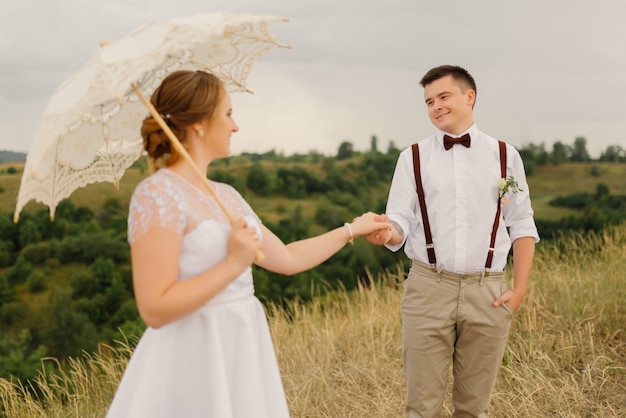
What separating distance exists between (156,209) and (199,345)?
434 millimetres

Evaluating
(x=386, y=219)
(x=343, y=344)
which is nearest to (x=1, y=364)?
(x=343, y=344)

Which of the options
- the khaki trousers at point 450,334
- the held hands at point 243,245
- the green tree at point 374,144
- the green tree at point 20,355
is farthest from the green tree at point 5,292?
the held hands at point 243,245

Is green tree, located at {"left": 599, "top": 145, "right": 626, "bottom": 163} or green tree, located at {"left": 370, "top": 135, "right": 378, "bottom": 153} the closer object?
green tree, located at {"left": 599, "top": 145, "right": 626, "bottom": 163}

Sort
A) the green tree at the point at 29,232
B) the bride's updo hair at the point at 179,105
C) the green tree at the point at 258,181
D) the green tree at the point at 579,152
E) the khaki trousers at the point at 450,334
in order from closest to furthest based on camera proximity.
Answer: the bride's updo hair at the point at 179,105, the khaki trousers at the point at 450,334, the green tree at the point at 29,232, the green tree at the point at 579,152, the green tree at the point at 258,181

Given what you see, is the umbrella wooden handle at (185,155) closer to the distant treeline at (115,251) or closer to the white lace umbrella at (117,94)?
the white lace umbrella at (117,94)

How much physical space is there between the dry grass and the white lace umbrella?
2561mm

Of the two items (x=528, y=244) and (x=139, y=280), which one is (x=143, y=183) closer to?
(x=139, y=280)

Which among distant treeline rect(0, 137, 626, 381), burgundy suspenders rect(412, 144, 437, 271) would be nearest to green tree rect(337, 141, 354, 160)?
distant treeline rect(0, 137, 626, 381)

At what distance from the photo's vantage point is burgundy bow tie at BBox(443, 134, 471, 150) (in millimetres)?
3035

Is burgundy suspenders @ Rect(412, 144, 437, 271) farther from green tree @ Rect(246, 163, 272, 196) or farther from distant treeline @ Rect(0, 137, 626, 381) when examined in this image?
green tree @ Rect(246, 163, 272, 196)

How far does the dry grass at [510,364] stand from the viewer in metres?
4.26

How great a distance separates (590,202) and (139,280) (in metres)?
48.8

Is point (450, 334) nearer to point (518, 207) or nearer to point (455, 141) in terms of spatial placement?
point (518, 207)

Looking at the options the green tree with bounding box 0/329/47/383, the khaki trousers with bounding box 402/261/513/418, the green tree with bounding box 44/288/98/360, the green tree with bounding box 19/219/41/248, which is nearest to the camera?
the khaki trousers with bounding box 402/261/513/418
